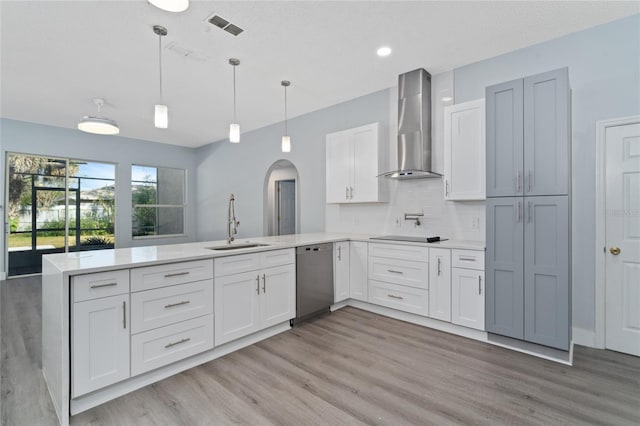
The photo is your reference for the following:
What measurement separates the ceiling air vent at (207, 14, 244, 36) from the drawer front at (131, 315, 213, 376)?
256cm

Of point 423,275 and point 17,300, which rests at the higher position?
point 423,275

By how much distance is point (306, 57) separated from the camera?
10.7ft

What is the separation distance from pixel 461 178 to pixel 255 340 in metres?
2.71

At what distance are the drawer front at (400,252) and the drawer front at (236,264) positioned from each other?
147 cm

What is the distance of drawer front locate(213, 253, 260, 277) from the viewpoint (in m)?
2.52

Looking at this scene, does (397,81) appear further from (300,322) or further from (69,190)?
(69,190)

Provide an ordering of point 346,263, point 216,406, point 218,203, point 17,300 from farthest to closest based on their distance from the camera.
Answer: point 218,203 → point 17,300 → point 346,263 → point 216,406

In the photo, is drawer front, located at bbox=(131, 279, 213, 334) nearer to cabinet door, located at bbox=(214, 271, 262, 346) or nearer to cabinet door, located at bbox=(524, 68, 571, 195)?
cabinet door, located at bbox=(214, 271, 262, 346)

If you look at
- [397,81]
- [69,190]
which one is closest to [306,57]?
[397,81]

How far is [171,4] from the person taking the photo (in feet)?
7.50

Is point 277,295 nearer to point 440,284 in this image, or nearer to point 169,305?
point 169,305

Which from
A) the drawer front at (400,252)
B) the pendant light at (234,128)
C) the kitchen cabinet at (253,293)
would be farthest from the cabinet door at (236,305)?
the drawer front at (400,252)

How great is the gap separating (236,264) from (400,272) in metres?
1.82

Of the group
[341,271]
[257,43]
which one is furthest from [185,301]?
[257,43]
